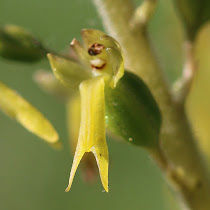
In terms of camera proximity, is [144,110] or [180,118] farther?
[180,118]

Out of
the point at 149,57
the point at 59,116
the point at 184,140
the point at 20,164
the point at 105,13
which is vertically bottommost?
the point at 20,164

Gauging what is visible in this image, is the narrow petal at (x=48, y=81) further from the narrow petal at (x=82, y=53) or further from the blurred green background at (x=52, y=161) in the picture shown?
the blurred green background at (x=52, y=161)

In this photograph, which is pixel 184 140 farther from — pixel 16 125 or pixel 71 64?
pixel 16 125

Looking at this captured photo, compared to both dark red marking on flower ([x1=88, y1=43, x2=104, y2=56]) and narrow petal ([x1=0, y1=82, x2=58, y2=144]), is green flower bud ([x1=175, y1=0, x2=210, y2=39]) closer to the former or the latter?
dark red marking on flower ([x1=88, y1=43, x2=104, y2=56])

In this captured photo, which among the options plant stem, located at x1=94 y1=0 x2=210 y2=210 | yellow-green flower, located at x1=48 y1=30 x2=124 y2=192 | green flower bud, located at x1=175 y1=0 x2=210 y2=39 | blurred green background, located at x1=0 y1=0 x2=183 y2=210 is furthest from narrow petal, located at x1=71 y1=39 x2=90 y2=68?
blurred green background, located at x1=0 y1=0 x2=183 y2=210

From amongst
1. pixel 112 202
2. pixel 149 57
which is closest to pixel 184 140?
pixel 149 57

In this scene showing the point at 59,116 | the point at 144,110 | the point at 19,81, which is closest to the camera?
the point at 144,110
